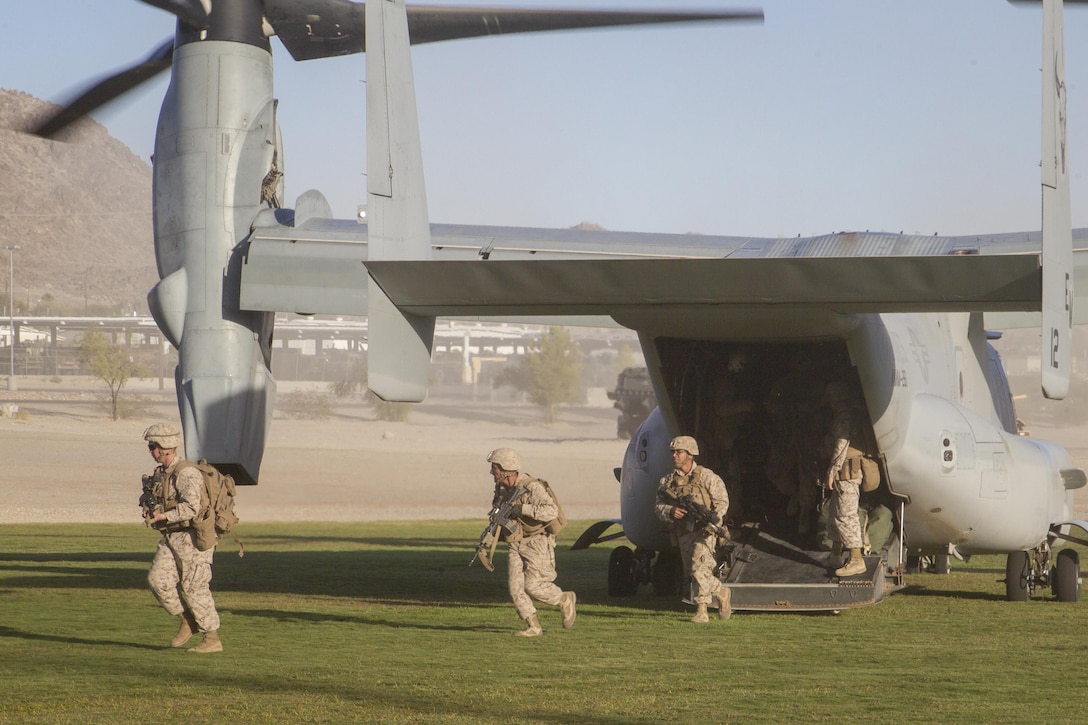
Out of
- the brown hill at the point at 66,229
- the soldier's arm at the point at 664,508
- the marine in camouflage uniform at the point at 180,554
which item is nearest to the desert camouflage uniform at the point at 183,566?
the marine in camouflage uniform at the point at 180,554

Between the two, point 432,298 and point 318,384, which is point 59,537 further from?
point 318,384

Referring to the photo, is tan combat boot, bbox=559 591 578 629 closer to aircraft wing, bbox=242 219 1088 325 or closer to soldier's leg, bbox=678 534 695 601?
soldier's leg, bbox=678 534 695 601

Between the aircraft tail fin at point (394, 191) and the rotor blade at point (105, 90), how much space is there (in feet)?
15.4

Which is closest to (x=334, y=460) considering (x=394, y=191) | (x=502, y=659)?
(x=502, y=659)

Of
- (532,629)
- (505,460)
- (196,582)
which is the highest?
(505,460)

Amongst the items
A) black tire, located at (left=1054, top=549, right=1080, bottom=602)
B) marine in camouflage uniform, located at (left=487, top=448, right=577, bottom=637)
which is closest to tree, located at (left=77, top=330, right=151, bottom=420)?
black tire, located at (left=1054, top=549, right=1080, bottom=602)

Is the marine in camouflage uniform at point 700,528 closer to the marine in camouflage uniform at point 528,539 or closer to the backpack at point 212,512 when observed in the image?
the marine in camouflage uniform at point 528,539

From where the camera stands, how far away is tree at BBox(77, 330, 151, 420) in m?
65.2

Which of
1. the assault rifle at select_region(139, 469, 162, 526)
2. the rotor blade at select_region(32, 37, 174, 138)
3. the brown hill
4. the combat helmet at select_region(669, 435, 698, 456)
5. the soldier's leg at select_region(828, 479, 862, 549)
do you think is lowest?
the soldier's leg at select_region(828, 479, 862, 549)

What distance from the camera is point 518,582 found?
1069cm

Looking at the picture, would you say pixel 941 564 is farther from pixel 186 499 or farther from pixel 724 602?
pixel 186 499

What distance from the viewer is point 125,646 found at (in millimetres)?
10281

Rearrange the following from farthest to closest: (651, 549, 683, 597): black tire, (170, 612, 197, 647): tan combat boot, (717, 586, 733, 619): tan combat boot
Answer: (651, 549, 683, 597): black tire
(717, 586, 733, 619): tan combat boot
(170, 612, 197, 647): tan combat boot

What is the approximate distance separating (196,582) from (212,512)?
0.51 meters
